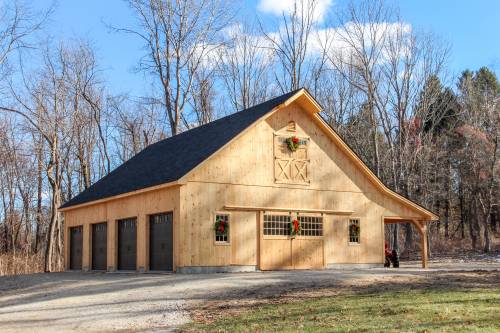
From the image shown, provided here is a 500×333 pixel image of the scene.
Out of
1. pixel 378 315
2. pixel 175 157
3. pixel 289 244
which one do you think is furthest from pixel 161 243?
pixel 378 315

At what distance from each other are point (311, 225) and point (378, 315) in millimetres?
12660

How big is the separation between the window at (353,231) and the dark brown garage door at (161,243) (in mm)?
7941

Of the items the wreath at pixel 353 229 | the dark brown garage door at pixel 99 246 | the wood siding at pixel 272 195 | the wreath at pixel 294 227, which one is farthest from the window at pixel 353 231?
the dark brown garage door at pixel 99 246

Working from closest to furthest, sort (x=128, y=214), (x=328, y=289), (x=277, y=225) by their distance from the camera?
1. (x=328, y=289)
2. (x=277, y=225)
3. (x=128, y=214)

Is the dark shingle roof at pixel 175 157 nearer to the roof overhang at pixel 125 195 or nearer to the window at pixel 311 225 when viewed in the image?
the roof overhang at pixel 125 195

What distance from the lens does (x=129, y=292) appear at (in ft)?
54.9

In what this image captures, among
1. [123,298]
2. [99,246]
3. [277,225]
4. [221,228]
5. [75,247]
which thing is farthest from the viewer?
[75,247]

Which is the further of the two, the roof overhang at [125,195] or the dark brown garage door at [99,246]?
the dark brown garage door at [99,246]

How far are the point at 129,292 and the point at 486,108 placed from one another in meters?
35.1

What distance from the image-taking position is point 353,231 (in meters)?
25.8

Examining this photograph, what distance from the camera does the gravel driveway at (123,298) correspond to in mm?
12836

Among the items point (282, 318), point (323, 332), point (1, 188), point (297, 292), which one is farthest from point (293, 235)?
point (1, 188)

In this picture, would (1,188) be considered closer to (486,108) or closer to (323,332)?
(486,108)

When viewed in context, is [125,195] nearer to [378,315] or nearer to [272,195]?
[272,195]
